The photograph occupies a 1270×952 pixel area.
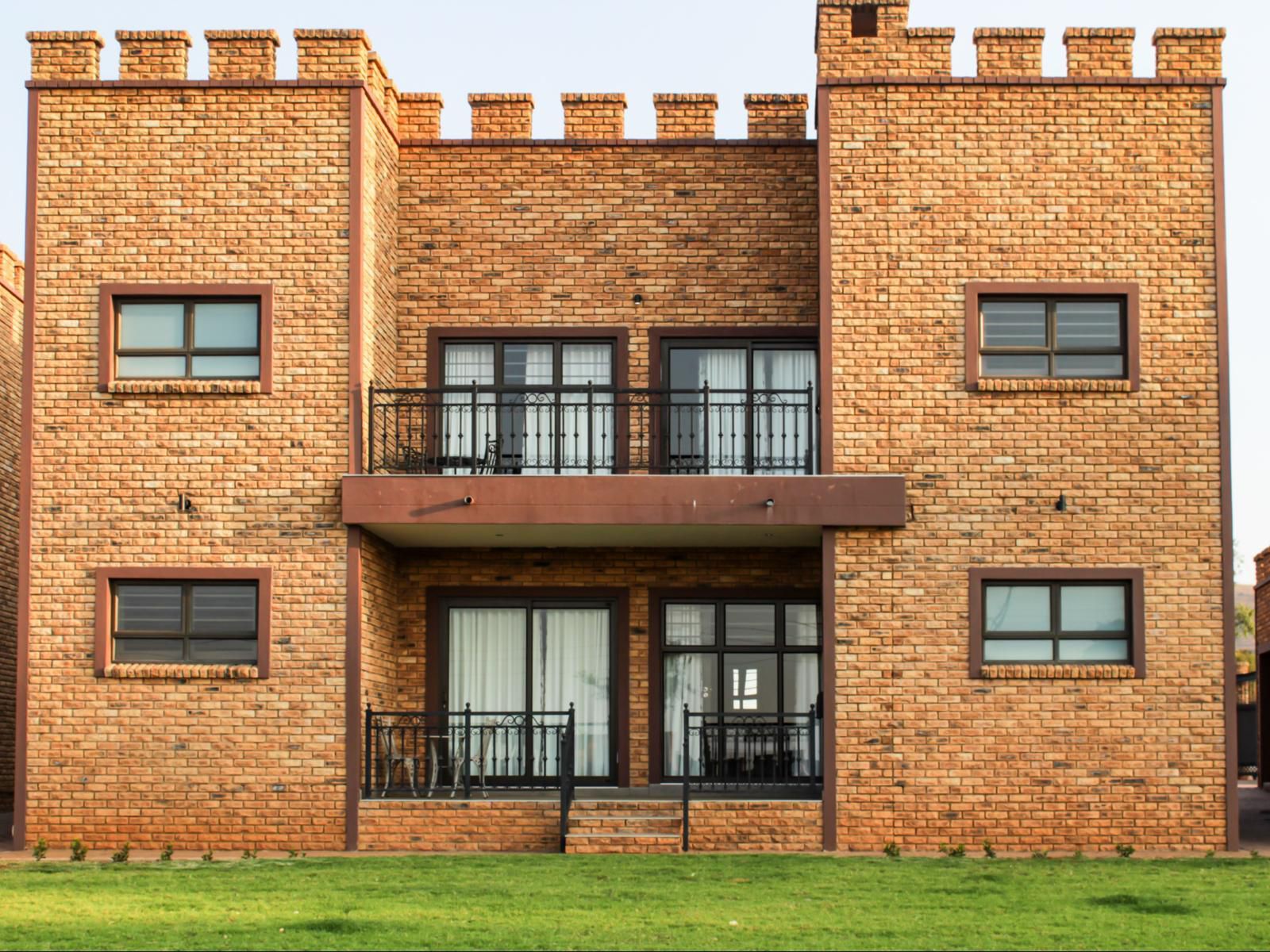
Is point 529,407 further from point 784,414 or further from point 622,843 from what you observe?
point 622,843

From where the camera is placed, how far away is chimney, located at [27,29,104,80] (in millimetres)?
18953

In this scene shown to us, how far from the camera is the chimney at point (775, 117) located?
2072 cm

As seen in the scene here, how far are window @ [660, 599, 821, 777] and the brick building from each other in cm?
73

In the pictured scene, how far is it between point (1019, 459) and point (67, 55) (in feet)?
32.9

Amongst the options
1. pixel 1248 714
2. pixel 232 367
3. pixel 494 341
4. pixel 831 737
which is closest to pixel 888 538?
pixel 831 737

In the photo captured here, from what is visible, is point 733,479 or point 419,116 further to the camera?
point 419,116

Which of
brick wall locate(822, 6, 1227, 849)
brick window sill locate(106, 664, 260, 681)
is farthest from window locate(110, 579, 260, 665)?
brick wall locate(822, 6, 1227, 849)

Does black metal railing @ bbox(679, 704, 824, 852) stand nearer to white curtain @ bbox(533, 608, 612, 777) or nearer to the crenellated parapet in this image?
white curtain @ bbox(533, 608, 612, 777)

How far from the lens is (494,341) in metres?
20.5

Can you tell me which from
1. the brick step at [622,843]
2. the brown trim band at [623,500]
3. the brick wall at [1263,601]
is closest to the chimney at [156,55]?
the brown trim band at [623,500]

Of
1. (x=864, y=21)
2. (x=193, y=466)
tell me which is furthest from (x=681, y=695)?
(x=864, y=21)

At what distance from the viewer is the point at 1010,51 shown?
744 inches

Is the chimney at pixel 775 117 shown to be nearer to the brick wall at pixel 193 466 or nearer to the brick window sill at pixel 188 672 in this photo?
the brick wall at pixel 193 466

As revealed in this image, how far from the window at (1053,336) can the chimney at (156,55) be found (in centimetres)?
814
